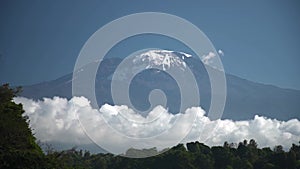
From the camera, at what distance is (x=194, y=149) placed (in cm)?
8425

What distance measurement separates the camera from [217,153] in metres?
→ 77.4

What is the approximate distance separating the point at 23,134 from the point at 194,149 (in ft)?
191

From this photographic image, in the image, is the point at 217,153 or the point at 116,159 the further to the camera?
the point at 116,159

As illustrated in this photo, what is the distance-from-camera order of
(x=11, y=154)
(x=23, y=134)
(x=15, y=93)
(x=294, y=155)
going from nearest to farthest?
(x=11, y=154)
(x=23, y=134)
(x=15, y=93)
(x=294, y=155)

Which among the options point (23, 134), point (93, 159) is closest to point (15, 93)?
point (23, 134)

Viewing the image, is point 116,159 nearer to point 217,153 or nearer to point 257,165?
point 217,153

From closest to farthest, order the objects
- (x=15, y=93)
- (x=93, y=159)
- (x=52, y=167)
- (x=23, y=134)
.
A: (x=52, y=167), (x=23, y=134), (x=15, y=93), (x=93, y=159)

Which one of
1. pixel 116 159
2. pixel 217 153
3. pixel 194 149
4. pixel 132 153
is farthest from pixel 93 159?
pixel 217 153

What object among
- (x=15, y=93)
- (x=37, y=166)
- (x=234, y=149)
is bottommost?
(x=37, y=166)

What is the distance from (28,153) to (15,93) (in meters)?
20.1

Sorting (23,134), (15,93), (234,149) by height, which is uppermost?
(234,149)

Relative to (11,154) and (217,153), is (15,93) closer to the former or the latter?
(11,154)

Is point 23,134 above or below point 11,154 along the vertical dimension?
above

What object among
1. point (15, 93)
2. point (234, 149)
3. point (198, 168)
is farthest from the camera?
point (234, 149)
